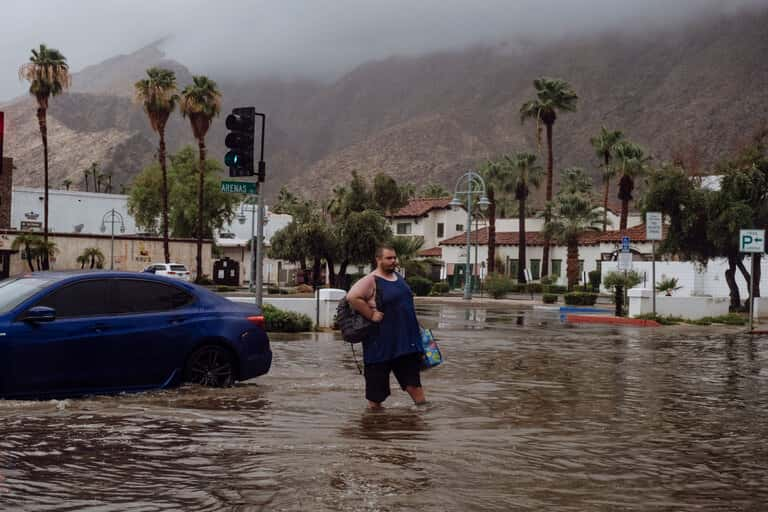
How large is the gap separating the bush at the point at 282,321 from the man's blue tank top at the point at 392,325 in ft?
42.1

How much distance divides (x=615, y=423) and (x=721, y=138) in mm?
166452

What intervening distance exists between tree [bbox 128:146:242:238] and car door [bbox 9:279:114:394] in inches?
2988

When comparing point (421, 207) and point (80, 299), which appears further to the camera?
point (421, 207)

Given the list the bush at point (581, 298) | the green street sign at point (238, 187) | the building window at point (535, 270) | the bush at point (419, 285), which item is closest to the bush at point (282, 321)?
the green street sign at point (238, 187)

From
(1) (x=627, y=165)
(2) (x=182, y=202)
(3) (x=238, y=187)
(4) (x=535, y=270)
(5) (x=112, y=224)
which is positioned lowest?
(4) (x=535, y=270)

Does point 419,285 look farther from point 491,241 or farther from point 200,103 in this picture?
point 491,241

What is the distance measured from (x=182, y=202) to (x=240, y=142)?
234 feet

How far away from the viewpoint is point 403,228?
306 ft

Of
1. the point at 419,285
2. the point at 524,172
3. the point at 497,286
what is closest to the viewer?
the point at 497,286

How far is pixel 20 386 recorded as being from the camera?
1012cm

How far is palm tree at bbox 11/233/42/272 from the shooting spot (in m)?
62.3

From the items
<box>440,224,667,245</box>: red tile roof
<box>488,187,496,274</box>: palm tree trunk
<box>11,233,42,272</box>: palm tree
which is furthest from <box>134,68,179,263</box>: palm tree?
<box>488,187,496,274</box>: palm tree trunk

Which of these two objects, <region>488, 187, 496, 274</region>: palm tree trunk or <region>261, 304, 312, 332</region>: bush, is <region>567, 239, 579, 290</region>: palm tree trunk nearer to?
<region>488, 187, 496, 274</region>: palm tree trunk

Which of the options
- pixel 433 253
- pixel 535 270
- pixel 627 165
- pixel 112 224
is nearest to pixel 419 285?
pixel 535 270
